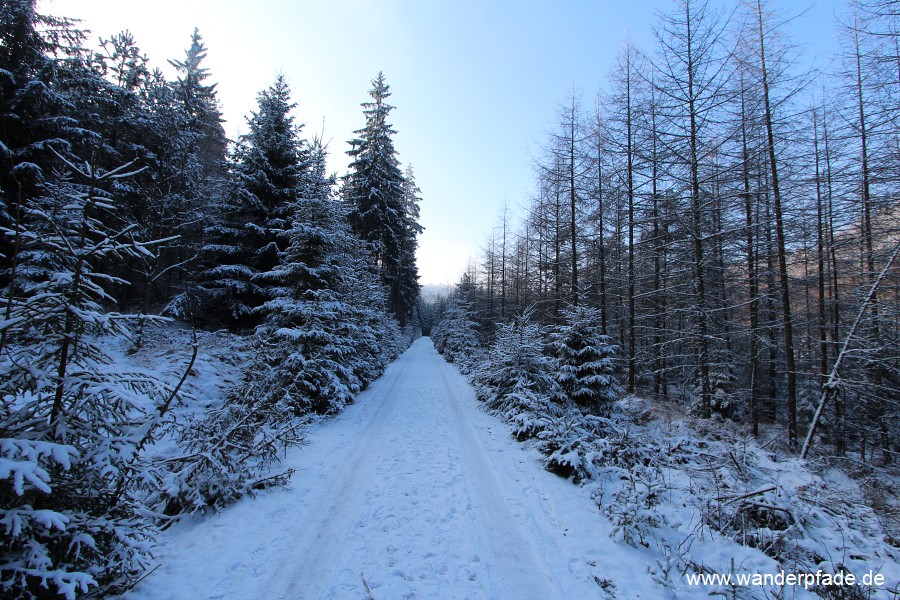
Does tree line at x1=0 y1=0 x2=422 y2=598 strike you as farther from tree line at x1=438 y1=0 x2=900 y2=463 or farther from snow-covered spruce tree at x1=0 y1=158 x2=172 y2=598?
tree line at x1=438 y1=0 x2=900 y2=463

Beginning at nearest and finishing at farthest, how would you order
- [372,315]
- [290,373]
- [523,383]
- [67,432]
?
[67,432], [290,373], [523,383], [372,315]

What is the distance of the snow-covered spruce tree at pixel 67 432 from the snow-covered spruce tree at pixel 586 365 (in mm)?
8512

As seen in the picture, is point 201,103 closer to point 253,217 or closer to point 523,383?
point 253,217

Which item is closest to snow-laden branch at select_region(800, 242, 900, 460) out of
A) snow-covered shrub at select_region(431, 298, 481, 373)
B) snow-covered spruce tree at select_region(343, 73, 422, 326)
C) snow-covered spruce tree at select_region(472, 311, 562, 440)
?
snow-covered spruce tree at select_region(472, 311, 562, 440)

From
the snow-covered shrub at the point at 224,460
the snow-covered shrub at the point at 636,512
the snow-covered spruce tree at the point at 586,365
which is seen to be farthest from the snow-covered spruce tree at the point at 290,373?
the snow-covered spruce tree at the point at 586,365

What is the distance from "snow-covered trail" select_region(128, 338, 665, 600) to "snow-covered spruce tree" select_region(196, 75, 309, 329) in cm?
1026

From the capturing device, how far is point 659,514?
15.4ft

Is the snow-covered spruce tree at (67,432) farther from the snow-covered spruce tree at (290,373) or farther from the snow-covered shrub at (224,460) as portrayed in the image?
the snow-covered spruce tree at (290,373)

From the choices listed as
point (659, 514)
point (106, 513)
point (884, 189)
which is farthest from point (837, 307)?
point (106, 513)

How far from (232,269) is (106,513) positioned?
13.4m

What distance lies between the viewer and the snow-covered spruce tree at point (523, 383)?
28.5 ft

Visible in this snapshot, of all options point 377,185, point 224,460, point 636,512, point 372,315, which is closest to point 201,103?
point 377,185

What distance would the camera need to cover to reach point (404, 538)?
170 inches

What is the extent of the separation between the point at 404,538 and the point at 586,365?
254 inches
